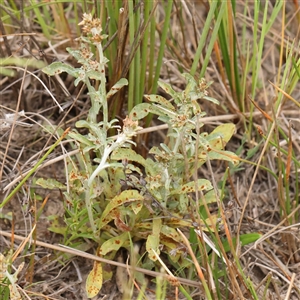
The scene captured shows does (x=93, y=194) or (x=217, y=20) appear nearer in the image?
(x=93, y=194)

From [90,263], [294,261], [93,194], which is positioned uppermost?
[93,194]

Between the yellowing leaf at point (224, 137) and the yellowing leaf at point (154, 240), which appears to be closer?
the yellowing leaf at point (154, 240)

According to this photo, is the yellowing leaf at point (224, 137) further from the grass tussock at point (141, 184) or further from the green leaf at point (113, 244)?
the green leaf at point (113, 244)

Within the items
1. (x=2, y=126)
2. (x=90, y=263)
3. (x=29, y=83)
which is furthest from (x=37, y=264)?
(x=29, y=83)

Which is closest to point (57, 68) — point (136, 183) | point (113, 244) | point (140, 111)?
point (140, 111)

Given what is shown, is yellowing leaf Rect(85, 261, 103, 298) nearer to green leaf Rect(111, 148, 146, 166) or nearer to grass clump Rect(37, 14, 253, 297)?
grass clump Rect(37, 14, 253, 297)

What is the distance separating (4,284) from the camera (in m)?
1.21

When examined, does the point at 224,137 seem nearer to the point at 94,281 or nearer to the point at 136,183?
the point at 136,183

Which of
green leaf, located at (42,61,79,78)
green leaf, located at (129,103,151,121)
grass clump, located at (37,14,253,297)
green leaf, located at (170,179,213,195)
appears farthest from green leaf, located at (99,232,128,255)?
green leaf, located at (42,61,79,78)

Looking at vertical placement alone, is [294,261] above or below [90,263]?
below

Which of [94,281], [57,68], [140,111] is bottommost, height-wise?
[94,281]

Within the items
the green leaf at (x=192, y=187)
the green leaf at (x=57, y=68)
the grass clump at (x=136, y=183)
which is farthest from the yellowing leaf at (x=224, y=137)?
the green leaf at (x=57, y=68)

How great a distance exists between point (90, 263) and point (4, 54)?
0.74 m

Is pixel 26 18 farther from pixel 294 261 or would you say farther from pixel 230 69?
pixel 294 261
